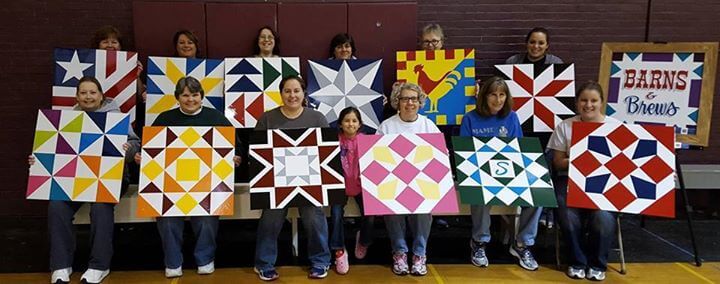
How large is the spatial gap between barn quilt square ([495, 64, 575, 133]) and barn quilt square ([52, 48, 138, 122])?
9.03 ft

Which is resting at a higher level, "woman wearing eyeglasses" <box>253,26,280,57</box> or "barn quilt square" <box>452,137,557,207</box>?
"woman wearing eyeglasses" <box>253,26,280,57</box>

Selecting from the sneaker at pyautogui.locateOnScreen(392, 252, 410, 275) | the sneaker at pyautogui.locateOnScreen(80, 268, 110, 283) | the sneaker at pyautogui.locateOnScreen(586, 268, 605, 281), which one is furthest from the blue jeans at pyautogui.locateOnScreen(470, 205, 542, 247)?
the sneaker at pyautogui.locateOnScreen(80, 268, 110, 283)

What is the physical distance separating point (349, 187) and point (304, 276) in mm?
607

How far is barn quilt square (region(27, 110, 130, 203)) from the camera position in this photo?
3.05 m

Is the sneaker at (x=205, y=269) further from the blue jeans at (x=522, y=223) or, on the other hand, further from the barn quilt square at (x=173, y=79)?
the blue jeans at (x=522, y=223)

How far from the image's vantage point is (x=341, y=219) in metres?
3.31

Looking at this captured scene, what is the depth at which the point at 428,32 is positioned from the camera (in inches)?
159

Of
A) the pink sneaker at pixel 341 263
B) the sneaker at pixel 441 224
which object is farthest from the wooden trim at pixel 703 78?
the pink sneaker at pixel 341 263

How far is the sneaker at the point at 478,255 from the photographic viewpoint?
3355mm

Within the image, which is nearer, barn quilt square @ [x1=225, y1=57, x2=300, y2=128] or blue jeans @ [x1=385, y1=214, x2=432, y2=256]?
blue jeans @ [x1=385, y1=214, x2=432, y2=256]

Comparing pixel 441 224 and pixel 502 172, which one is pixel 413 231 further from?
pixel 441 224

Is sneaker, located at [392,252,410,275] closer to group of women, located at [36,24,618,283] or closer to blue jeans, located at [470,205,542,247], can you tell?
group of women, located at [36,24,618,283]

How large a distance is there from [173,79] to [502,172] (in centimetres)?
245

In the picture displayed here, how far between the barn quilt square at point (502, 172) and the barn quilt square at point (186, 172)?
4.73 ft
